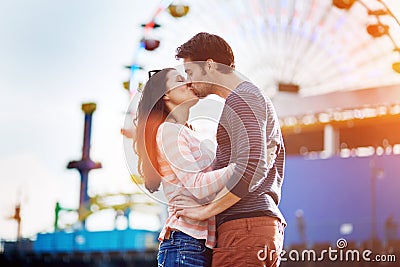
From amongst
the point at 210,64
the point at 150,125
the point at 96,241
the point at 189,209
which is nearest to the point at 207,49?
the point at 210,64

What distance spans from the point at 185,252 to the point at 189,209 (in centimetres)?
7

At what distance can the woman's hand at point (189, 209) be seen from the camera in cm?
133

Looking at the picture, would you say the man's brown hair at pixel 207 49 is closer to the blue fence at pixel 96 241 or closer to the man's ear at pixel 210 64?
the man's ear at pixel 210 64

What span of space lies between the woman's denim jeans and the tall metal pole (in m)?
10.2

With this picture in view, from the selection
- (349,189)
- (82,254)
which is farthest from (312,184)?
(82,254)

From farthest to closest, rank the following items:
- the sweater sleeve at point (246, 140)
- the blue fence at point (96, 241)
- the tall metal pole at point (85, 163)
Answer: the tall metal pole at point (85, 163) < the blue fence at point (96, 241) < the sweater sleeve at point (246, 140)

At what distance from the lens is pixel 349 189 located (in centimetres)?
1020

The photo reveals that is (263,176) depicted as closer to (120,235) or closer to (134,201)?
(120,235)

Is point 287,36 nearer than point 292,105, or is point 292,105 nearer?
point 287,36

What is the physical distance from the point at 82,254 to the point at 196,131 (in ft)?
27.7

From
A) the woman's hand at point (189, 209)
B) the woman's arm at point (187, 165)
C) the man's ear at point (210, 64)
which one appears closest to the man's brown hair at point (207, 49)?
the man's ear at point (210, 64)

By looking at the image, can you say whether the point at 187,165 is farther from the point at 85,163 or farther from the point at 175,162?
the point at 85,163

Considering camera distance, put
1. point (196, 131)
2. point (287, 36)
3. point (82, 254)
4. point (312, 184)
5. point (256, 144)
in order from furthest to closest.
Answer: point (312, 184) < point (82, 254) < point (287, 36) < point (196, 131) < point (256, 144)

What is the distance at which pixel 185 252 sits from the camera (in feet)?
4.39
